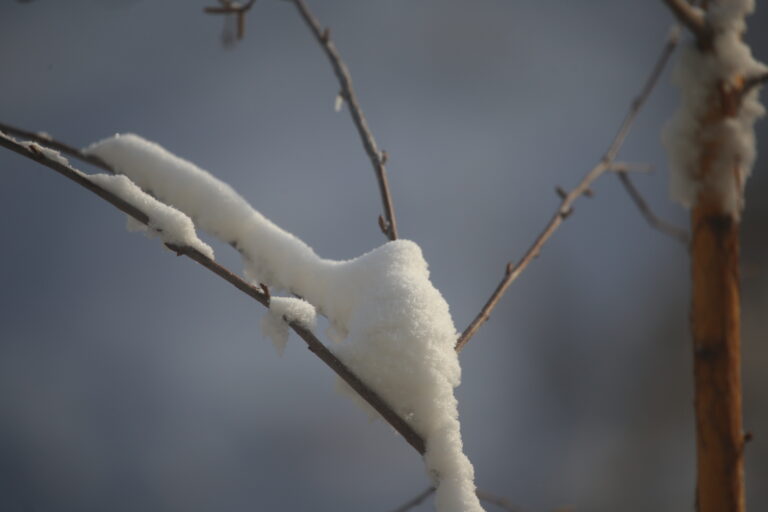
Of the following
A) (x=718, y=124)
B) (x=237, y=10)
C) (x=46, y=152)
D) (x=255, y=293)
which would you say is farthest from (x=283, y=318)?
(x=718, y=124)

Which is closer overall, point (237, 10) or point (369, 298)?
point (369, 298)

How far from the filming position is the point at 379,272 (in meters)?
0.43

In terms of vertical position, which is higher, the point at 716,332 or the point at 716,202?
the point at 716,202

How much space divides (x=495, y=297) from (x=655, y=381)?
3.76m

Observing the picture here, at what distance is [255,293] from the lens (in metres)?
0.37

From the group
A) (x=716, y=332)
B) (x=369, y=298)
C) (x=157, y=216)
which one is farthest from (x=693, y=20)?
(x=157, y=216)

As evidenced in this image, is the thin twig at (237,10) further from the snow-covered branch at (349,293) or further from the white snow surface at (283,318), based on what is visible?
the white snow surface at (283,318)

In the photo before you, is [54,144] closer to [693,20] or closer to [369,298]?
[369,298]

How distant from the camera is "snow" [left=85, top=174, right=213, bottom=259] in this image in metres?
0.37

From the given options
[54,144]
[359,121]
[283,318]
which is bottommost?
[283,318]

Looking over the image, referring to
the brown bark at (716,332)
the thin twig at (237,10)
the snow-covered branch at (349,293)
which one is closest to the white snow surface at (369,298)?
the snow-covered branch at (349,293)

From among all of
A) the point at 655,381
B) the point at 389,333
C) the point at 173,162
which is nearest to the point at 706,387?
the point at 389,333

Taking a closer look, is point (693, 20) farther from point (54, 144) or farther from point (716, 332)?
point (54, 144)

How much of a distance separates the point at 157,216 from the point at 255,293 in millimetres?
98
